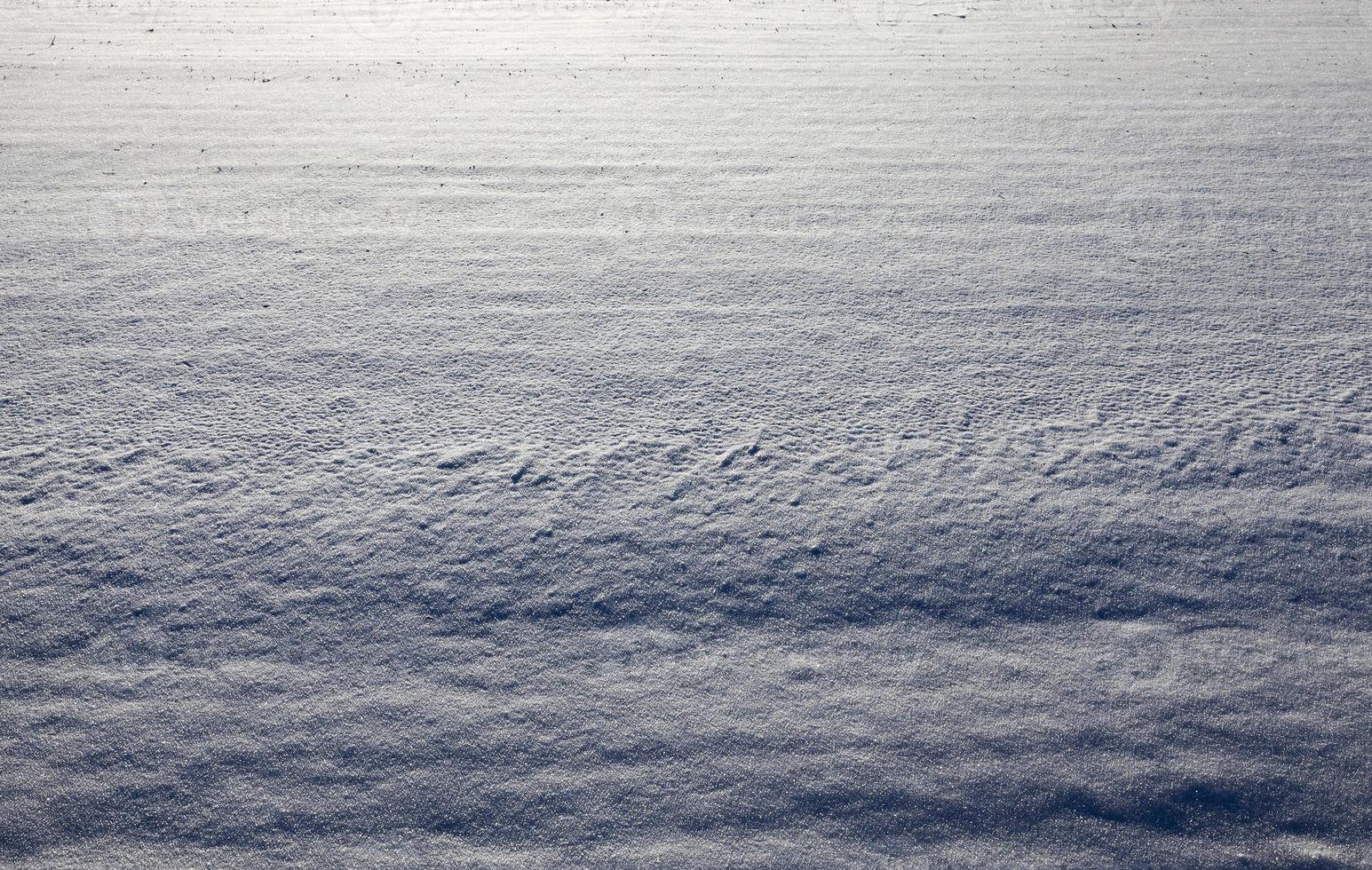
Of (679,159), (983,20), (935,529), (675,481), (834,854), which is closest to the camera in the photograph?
(834,854)

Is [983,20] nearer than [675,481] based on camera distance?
No

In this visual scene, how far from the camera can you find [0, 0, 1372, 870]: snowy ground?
7.48 ft

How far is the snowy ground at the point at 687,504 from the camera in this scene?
228 cm

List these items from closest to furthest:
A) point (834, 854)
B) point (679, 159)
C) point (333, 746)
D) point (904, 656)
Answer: point (834, 854), point (333, 746), point (904, 656), point (679, 159)

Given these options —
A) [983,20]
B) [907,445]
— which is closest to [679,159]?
[907,445]

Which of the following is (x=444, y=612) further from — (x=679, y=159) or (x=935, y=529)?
(x=679, y=159)

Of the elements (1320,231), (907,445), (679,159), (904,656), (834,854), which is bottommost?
(834,854)

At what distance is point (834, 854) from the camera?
2.16 m

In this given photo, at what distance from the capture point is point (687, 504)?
3102 millimetres

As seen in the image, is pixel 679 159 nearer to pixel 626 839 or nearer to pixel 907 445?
pixel 907 445

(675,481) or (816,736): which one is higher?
(675,481)

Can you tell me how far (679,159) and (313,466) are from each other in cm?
358

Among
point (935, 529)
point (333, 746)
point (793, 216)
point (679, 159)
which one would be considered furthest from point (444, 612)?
point (679, 159)

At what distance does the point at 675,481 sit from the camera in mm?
3207
